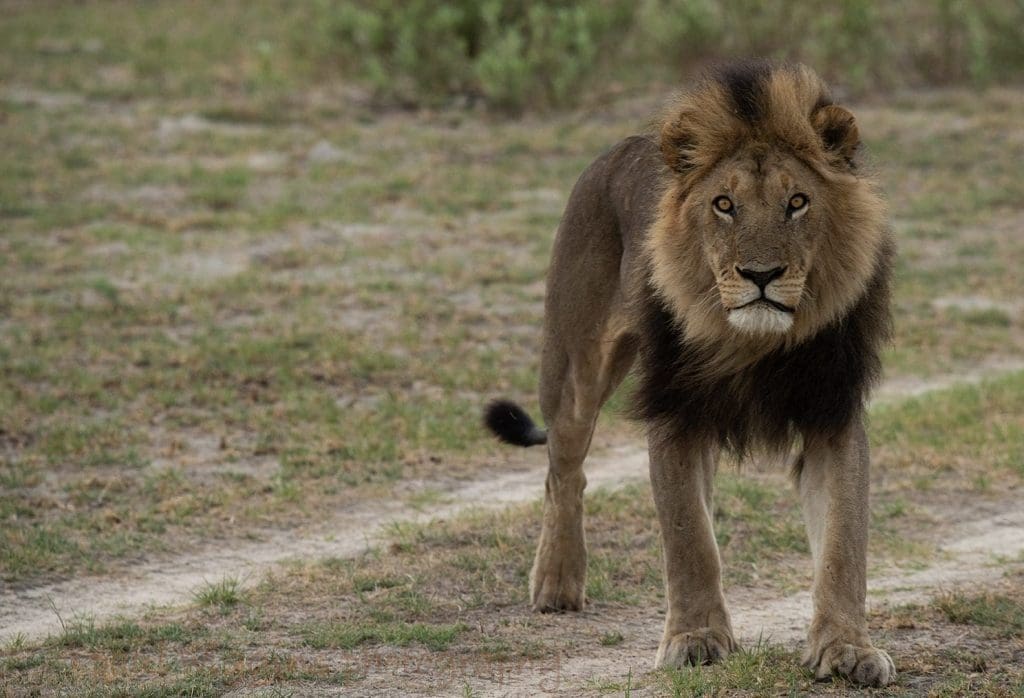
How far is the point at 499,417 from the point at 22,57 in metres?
13.0

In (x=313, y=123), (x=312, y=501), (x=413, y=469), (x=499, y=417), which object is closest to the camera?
(x=499, y=417)

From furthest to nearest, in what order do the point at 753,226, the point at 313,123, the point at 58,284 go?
1. the point at 313,123
2. the point at 58,284
3. the point at 753,226

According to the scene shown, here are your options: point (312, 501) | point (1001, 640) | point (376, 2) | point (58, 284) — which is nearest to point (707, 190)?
point (1001, 640)

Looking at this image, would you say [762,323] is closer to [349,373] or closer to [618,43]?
[349,373]

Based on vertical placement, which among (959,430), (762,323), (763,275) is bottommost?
(959,430)

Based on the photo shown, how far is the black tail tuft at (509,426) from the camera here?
5.68 meters

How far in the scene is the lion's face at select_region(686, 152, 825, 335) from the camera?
382 cm

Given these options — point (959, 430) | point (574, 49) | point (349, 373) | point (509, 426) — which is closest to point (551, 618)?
point (509, 426)

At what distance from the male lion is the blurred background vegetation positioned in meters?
10.1

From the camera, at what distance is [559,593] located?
4.99 m

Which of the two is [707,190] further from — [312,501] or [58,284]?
[58,284]

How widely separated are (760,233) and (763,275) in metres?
0.10

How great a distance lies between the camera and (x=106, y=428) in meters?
7.24

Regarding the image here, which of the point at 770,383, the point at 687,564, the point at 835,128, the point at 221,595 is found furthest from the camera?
the point at 221,595
